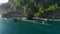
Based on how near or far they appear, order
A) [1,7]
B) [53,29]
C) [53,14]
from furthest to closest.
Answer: [1,7], [53,14], [53,29]

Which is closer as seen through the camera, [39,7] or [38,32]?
[38,32]

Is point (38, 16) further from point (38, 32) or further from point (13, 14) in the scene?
point (38, 32)

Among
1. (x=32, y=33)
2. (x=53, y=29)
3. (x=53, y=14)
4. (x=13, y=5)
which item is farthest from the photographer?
(x=13, y=5)

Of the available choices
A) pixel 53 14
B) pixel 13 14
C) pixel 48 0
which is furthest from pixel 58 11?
pixel 13 14

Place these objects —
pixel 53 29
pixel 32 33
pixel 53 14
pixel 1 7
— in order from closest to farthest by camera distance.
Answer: pixel 32 33
pixel 53 29
pixel 53 14
pixel 1 7

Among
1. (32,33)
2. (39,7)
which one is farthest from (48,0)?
(32,33)

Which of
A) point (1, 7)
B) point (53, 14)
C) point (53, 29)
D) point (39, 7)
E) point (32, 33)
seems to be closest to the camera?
point (32, 33)

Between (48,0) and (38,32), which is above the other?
(48,0)

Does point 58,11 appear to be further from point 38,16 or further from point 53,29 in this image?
point 53,29

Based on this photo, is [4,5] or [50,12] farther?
[4,5]
